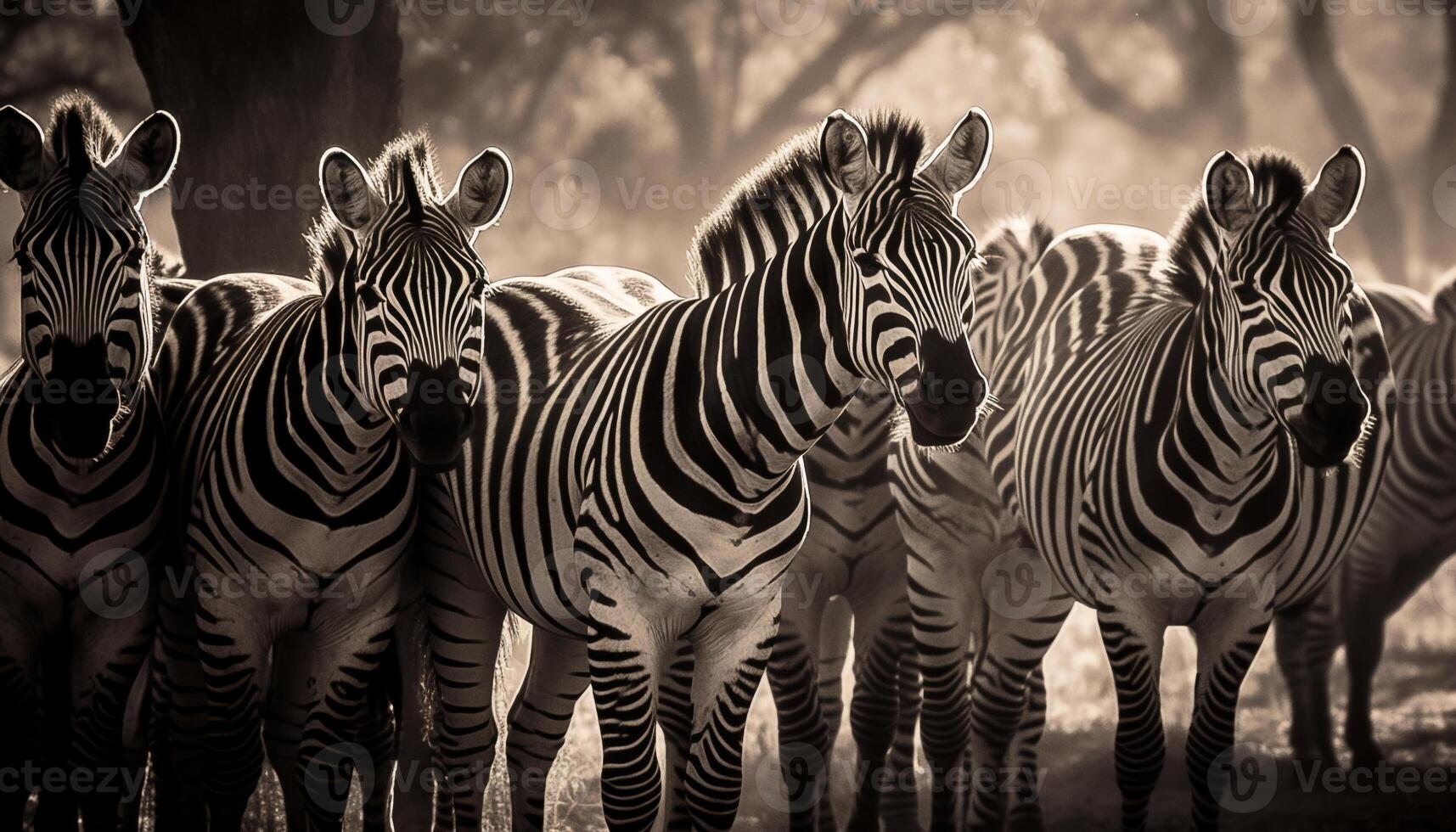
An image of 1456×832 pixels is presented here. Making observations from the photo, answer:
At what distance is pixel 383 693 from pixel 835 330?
272cm

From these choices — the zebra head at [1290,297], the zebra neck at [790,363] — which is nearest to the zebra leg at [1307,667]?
the zebra head at [1290,297]

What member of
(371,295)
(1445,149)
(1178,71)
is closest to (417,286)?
(371,295)

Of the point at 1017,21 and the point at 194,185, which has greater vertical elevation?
the point at 1017,21

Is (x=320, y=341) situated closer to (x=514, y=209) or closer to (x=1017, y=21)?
(x=514, y=209)

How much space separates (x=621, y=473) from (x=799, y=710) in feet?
6.62

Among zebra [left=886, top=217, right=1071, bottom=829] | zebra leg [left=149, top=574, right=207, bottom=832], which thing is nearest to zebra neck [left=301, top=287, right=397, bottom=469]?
zebra leg [left=149, top=574, right=207, bottom=832]

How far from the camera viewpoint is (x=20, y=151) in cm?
461

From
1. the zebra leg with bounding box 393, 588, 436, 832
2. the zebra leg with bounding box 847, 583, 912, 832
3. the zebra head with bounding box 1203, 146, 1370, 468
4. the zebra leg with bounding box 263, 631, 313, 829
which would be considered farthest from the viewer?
the zebra leg with bounding box 847, 583, 912, 832

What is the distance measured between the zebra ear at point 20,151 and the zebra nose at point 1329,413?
4335 mm

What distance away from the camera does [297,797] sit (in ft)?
18.2

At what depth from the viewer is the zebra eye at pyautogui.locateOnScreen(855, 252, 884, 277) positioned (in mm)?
4000

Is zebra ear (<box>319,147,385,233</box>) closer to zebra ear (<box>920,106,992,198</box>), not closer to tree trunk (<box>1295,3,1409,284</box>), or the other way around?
zebra ear (<box>920,106,992,198</box>)

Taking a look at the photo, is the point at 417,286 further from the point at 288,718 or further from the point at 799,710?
the point at 799,710

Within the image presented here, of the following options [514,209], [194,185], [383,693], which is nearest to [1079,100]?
[514,209]
